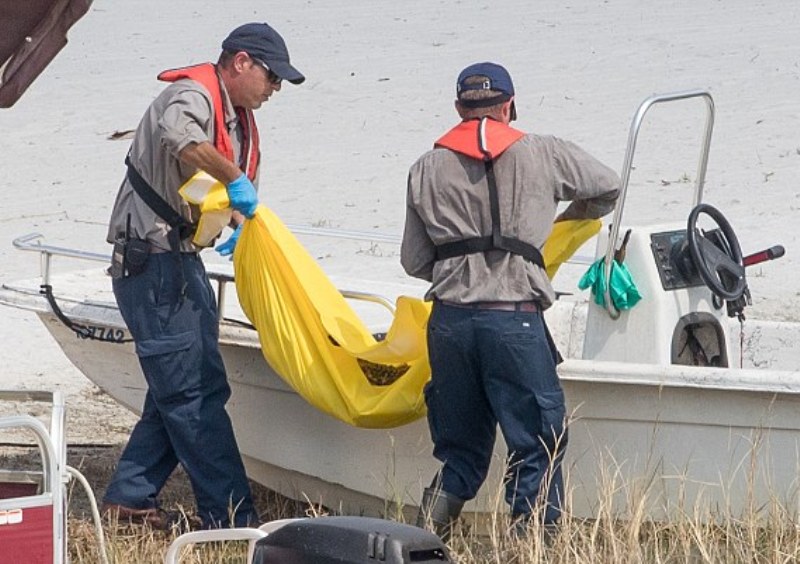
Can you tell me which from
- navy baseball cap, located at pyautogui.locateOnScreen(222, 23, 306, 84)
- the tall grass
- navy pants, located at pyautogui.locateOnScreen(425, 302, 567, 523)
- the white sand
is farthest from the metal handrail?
the white sand

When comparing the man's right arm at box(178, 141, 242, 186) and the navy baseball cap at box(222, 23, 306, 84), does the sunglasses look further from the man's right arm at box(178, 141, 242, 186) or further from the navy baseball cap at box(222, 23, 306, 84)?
the man's right arm at box(178, 141, 242, 186)

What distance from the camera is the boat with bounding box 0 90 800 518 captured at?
5.14 meters

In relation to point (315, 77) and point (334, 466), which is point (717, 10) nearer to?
point (315, 77)

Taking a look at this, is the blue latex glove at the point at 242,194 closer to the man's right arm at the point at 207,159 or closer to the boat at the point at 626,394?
the man's right arm at the point at 207,159

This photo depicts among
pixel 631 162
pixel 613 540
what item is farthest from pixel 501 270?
pixel 613 540

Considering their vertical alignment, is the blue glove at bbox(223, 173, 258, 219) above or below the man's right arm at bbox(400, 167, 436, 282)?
above

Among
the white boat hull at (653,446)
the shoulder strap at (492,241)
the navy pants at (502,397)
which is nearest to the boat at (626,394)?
the white boat hull at (653,446)

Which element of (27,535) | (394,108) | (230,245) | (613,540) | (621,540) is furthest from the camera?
(394,108)

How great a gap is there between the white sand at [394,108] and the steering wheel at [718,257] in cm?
318

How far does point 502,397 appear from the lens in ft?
16.6

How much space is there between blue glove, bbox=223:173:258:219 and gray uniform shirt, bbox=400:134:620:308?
57cm

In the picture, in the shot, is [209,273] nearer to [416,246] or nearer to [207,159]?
[207,159]

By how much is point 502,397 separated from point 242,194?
3.61 ft

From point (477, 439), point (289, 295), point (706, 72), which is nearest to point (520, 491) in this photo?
point (477, 439)
